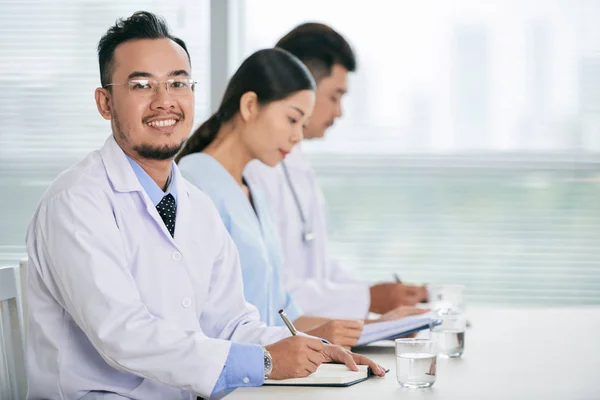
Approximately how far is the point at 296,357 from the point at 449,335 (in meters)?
0.54

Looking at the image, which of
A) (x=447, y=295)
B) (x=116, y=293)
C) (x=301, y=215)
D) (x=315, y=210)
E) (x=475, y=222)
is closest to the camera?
(x=116, y=293)

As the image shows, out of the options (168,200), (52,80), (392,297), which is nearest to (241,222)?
(168,200)

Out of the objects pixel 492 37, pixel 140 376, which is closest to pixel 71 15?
pixel 492 37

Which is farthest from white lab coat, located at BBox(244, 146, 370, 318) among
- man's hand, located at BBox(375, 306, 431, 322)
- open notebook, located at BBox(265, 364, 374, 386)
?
open notebook, located at BBox(265, 364, 374, 386)

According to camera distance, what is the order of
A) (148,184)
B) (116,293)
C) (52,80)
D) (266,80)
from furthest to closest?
(52,80), (266,80), (148,184), (116,293)

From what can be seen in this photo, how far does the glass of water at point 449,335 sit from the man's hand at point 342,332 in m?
0.18

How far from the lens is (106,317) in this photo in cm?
153

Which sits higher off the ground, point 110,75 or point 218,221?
point 110,75

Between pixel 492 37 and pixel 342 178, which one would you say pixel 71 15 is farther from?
pixel 492 37

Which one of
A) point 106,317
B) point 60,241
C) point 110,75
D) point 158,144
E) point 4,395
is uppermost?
point 110,75

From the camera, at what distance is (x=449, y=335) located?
79.8 inches

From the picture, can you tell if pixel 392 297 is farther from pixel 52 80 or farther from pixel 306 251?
pixel 52 80

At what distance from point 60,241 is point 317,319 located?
36.4 inches

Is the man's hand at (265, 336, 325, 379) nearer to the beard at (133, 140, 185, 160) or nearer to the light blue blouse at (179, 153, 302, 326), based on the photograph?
the beard at (133, 140, 185, 160)
